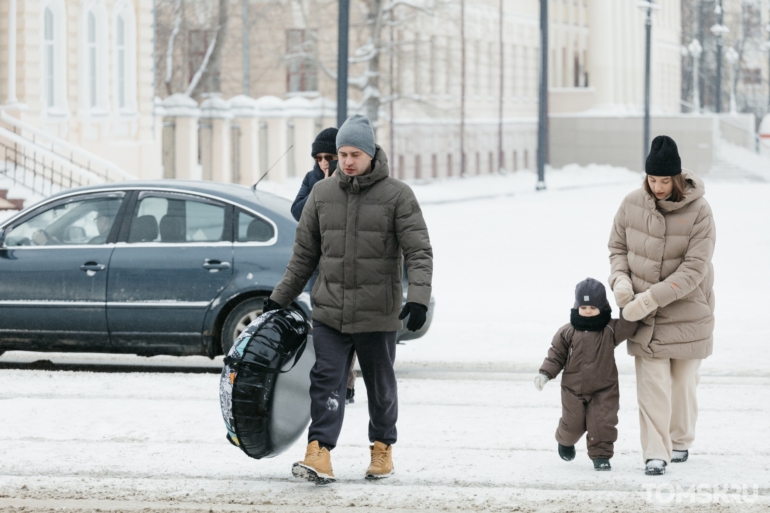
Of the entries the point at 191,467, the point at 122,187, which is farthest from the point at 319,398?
the point at 122,187

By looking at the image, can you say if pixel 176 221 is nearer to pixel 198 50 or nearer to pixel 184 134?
pixel 184 134

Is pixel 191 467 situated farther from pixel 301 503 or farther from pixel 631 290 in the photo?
pixel 631 290

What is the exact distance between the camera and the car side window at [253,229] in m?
10.5

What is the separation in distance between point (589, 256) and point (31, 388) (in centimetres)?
1282

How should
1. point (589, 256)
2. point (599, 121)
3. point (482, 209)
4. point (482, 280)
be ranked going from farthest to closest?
1. point (599, 121)
2. point (482, 209)
3. point (589, 256)
4. point (482, 280)

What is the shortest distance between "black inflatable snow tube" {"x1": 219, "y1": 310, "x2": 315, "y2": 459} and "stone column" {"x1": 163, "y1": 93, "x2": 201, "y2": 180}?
3045 cm

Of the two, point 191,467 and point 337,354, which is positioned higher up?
point 337,354

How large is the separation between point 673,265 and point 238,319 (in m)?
4.13

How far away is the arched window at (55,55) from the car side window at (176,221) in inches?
855

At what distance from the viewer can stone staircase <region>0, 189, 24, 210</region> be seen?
2524 cm

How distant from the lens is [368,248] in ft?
21.9

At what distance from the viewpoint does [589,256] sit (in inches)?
844

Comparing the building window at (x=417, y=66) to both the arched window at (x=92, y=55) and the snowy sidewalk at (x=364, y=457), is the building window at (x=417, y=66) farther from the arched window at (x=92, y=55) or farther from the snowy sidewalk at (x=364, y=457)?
the snowy sidewalk at (x=364, y=457)

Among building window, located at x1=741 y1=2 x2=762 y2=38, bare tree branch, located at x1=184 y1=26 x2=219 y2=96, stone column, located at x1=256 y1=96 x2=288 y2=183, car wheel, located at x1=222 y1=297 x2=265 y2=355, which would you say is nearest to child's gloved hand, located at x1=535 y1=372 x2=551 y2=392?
car wheel, located at x1=222 y1=297 x2=265 y2=355
